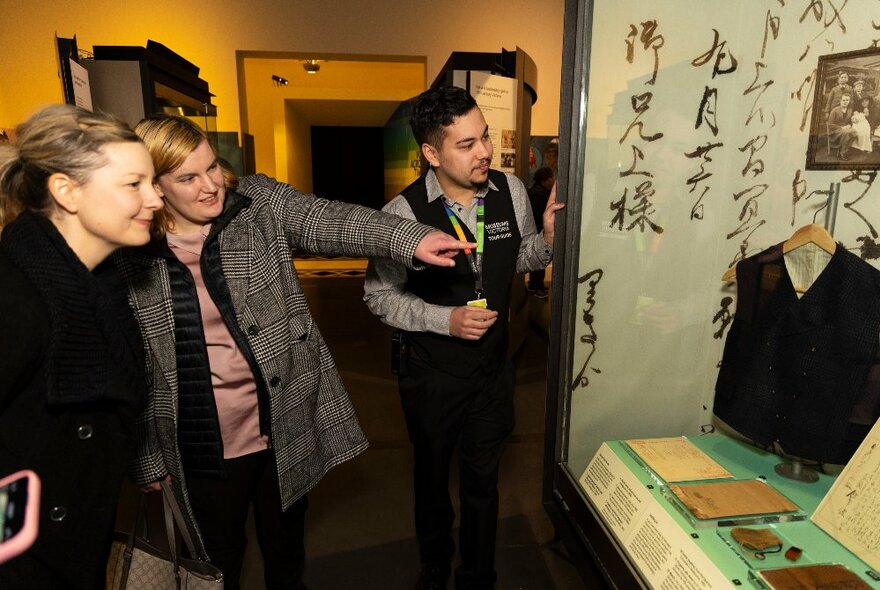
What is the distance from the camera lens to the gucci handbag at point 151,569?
1.43m

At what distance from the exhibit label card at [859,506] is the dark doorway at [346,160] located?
14915 mm

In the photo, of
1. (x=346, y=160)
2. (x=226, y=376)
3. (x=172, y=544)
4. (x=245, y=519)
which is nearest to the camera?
(x=172, y=544)

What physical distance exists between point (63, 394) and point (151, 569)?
2.17ft

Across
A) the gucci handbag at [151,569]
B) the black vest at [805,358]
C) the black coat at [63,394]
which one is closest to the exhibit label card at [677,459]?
the black vest at [805,358]

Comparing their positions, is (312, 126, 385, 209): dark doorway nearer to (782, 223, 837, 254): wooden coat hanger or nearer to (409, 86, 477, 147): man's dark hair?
(409, 86, 477, 147): man's dark hair

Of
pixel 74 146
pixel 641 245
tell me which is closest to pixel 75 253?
pixel 74 146

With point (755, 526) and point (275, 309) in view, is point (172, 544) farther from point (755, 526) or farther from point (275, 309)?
point (755, 526)

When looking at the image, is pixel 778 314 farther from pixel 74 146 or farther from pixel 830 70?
pixel 74 146

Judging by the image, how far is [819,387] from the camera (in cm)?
151

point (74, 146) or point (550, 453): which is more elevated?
point (74, 146)

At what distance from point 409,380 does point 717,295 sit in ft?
3.82

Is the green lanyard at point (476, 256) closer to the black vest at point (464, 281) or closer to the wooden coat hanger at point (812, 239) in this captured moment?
the black vest at point (464, 281)

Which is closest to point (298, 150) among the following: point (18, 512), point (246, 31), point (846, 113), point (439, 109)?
point (246, 31)

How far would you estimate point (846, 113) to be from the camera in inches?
59.2
